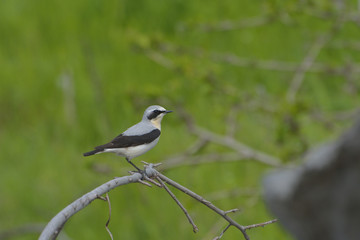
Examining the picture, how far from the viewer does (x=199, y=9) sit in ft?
38.3

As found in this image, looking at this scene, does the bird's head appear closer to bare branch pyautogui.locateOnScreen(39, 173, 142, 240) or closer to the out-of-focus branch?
bare branch pyautogui.locateOnScreen(39, 173, 142, 240)

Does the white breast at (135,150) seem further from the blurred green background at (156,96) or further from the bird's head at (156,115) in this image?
the blurred green background at (156,96)

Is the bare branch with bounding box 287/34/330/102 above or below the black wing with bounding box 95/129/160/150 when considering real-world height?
above

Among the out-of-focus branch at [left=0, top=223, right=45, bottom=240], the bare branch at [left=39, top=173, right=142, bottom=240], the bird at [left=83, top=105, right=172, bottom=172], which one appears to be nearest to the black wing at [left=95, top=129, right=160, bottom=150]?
the bird at [left=83, top=105, right=172, bottom=172]

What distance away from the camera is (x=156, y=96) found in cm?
745

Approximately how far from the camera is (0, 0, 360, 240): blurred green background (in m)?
7.77

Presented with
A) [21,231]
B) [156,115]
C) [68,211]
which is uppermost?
[21,231]

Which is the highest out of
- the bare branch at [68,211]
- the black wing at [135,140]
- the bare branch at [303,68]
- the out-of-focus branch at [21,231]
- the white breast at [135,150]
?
the bare branch at [303,68]

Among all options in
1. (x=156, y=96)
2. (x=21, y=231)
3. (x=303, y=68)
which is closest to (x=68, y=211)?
(x=156, y=96)

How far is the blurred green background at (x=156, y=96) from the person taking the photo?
25.5ft

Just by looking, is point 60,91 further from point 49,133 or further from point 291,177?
point 291,177

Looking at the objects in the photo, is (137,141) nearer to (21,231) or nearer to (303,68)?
(21,231)

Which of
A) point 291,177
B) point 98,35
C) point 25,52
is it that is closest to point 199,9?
point 98,35

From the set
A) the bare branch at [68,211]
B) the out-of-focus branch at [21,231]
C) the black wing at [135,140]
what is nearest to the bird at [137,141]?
the black wing at [135,140]
